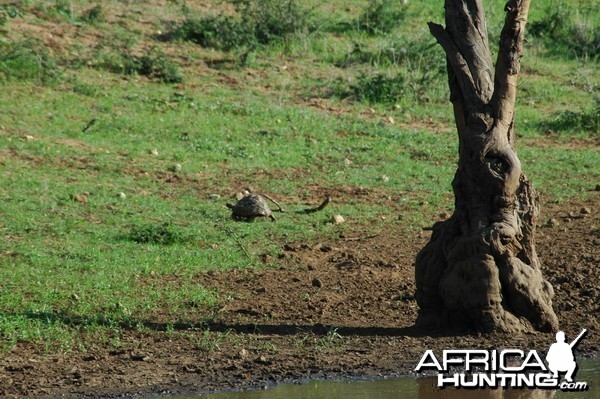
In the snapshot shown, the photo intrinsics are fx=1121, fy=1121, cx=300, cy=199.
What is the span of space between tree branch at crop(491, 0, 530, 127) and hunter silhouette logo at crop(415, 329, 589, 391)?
1.34 metres

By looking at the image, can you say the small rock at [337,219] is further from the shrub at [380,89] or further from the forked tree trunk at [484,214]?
the shrub at [380,89]

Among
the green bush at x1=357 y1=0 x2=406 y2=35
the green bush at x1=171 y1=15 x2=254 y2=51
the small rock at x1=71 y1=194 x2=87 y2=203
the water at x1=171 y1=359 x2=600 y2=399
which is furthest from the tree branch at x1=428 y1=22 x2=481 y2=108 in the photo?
the green bush at x1=357 y1=0 x2=406 y2=35

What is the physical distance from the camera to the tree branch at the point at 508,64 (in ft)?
21.4

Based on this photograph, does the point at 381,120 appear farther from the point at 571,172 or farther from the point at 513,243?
the point at 513,243

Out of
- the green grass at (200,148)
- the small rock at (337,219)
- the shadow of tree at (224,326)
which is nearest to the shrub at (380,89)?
the green grass at (200,148)

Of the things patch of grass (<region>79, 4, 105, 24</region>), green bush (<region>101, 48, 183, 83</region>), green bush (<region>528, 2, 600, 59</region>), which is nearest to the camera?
green bush (<region>101, 48, 183, 83</region>)

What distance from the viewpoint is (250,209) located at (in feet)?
31.3

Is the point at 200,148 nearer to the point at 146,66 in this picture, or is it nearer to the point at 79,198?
the point at 79,198

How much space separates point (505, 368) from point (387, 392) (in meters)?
0.70

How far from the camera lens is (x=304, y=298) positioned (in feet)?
24.7

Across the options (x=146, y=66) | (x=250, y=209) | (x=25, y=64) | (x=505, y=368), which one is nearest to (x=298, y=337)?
(x=505, y=368)

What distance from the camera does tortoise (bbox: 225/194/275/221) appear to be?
9555 millimetres

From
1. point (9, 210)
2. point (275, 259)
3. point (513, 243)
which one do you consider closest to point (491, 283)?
point (513, 243)

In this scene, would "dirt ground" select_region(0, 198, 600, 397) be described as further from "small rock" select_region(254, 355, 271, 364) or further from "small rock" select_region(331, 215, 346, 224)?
"small rock" select_region(331, 215, 346, 224)
